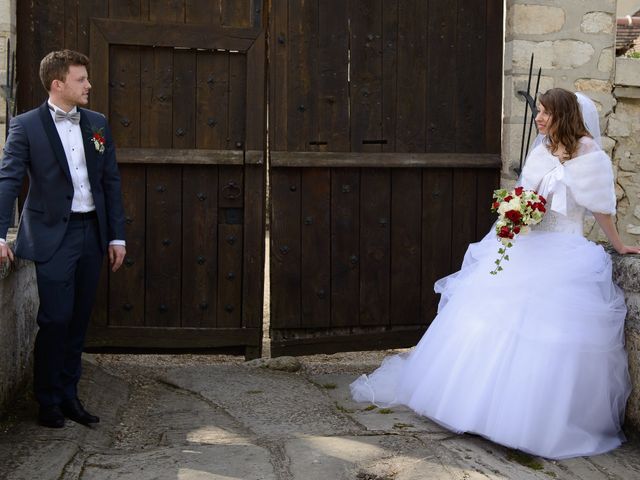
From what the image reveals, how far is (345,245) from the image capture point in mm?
5688

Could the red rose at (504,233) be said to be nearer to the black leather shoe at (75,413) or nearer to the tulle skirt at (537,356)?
the tulle skirt at (537,356)

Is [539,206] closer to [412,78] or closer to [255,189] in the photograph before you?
[412,78]

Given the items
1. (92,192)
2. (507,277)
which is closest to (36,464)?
(92,192)

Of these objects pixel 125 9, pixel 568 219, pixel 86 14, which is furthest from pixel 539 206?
pixel 86 14

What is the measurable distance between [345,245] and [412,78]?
112cm

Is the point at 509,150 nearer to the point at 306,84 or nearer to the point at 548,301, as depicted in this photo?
the point at 306,84

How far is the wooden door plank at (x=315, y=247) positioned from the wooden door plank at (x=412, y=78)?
1.83 feet

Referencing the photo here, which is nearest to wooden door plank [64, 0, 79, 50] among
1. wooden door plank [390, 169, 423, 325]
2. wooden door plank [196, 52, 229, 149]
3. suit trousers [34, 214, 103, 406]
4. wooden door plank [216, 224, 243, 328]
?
wooden door plank [196, 52, 229, 149]

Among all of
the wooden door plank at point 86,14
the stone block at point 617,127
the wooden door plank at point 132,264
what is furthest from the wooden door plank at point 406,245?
the wooden door plank at point 86,14

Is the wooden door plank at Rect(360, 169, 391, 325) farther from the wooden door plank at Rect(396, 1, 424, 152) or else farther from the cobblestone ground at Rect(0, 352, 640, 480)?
the cobblestone ground at Rect(0, 352, 640, 480)

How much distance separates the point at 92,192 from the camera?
4062 millimetres

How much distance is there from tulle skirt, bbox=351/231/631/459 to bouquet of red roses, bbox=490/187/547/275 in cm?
11

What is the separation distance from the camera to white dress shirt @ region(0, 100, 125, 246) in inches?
158

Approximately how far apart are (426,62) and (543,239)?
1811 mm
